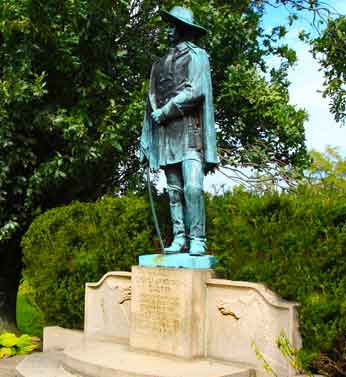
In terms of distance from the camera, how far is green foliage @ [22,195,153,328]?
7.02m

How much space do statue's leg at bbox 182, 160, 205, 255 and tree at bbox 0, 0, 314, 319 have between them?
9.81 feet

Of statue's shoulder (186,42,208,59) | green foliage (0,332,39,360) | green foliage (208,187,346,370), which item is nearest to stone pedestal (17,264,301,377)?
green foliage (208,187,346,370)

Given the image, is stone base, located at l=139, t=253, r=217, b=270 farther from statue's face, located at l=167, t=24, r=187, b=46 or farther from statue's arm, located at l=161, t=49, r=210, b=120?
statue's face, located at l=167, t=24, r=187, b=46


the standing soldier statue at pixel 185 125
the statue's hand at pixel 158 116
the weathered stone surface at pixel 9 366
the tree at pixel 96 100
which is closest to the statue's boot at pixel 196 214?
the standing soldier statue at pixel 185 125

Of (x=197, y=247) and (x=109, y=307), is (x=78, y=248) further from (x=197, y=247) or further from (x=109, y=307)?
(x=197, y=247)

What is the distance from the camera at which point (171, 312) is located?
5789 mm

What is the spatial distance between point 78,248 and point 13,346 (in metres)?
1.61

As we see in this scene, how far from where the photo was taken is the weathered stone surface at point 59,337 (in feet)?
24.5

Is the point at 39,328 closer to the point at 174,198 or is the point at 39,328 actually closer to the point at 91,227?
the point at 91,227

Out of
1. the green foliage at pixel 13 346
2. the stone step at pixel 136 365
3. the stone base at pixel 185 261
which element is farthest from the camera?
the green foliage at pixel 13 346

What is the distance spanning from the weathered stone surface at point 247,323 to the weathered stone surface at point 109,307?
133 cm

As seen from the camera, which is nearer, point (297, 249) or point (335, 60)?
point (297, 249)

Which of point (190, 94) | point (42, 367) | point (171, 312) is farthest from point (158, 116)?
point (42, 367)

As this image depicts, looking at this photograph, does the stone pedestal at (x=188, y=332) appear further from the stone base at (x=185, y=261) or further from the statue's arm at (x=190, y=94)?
the statue's arm at (x=190, y=94)
